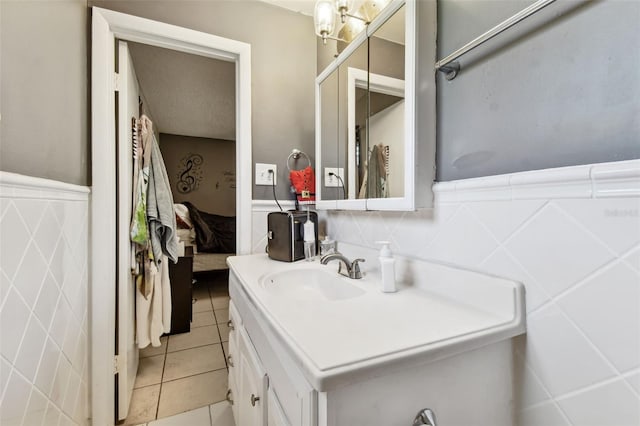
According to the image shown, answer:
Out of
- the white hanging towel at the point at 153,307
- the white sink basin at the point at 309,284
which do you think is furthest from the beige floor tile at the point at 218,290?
the white sink basin at the point at 309,284

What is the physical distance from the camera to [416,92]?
2.52 feet

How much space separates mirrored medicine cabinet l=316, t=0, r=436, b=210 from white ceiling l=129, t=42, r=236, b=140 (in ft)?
3.81

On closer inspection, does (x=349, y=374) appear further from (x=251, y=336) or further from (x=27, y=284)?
(x=27, y=284)

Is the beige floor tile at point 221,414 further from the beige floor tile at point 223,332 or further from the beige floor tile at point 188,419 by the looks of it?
the beige floor tile at point 223,332

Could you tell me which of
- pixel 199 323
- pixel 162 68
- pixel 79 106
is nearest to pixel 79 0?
pixel 79 106

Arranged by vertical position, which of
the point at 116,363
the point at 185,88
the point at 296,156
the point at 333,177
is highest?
the point at 185,88

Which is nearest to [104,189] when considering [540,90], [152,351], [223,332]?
[152,351]

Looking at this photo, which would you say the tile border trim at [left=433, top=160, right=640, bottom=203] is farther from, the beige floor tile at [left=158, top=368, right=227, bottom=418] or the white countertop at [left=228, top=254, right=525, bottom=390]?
the beige floor tile at [left=158, top=368, right=227, bottom=418]

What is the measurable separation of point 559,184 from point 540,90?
214 millimetres

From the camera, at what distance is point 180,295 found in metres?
2.04

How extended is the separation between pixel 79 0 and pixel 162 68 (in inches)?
38.8

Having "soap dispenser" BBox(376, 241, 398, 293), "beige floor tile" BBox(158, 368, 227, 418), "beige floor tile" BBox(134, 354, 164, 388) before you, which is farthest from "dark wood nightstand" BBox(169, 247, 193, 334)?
"soap dispenser" BBox(376, 241, 398, 293)

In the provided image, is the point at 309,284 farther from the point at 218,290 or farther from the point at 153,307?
the point at 218,290

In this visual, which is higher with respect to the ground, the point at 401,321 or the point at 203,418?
the point at 401,321
